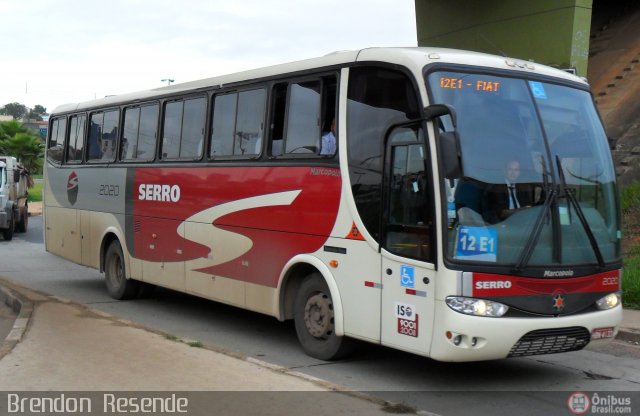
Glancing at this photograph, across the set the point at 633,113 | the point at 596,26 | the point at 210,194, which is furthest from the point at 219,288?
the point at 596,26

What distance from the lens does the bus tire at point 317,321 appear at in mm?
8734

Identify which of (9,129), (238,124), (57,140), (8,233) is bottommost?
(8,233)

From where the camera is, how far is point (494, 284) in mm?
7152

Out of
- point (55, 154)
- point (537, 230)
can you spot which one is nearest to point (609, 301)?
point (537, 230)

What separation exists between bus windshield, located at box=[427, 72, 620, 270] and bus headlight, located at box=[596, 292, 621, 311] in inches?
13.7

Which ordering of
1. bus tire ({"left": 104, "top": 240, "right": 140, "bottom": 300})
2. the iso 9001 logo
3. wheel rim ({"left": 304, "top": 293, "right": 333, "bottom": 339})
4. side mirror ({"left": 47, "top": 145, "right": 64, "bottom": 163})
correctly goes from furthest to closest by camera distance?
side mirror ({"left": 47, "top": 145, "right": 64, "bottom": 163}) < bus tire ({"left": 104, "top": 240, "right": 140, "bottom": 300}) < wheel rim ({"left": 304, "top": 293, "right": 333, "bottom": 339}) < the iso 9001 logo

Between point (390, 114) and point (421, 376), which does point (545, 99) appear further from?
point (421, 376)

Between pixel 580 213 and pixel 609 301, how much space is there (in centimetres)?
93

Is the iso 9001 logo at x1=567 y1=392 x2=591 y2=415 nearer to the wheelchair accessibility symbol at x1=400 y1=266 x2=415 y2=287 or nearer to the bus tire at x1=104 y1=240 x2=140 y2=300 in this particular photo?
the wheelchair accessibility symbol at x1=400 y1=266 x2=415 y2=287

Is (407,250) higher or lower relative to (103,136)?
lower

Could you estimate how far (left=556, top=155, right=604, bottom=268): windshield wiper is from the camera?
760 centimetres

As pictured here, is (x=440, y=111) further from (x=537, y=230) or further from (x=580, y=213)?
(x=580, y=213)

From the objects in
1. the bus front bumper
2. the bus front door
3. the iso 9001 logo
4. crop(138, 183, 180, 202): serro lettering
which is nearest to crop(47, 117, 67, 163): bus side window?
crop(138, 183, 180, 202): serro lettering

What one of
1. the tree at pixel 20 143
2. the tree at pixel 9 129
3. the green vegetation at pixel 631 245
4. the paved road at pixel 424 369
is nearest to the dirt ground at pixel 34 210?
the tree at pixel 20 143
